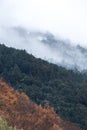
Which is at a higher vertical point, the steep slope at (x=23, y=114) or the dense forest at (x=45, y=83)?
the dense forest at (x=45, y=83)

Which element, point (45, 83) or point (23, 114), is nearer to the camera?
point (23, 114)

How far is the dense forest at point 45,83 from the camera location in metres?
123

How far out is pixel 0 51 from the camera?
522ft

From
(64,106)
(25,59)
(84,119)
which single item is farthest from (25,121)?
(25,59)

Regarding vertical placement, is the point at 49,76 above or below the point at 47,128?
above

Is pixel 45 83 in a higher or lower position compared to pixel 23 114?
higher

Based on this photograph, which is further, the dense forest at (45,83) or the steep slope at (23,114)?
the dense forest at (45,83)

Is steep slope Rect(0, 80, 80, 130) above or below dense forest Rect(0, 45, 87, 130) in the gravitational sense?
below

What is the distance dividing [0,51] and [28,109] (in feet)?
281

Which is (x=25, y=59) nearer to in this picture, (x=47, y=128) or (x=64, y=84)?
(x=64, y=84)

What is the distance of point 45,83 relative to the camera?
6004 inches

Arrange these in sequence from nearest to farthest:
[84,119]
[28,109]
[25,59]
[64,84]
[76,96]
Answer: [28,109]
[84,119]
[76,96]
[64,84]
[25,59]

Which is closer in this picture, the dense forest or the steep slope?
the steep slope

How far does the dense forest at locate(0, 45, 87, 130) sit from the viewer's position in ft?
402
